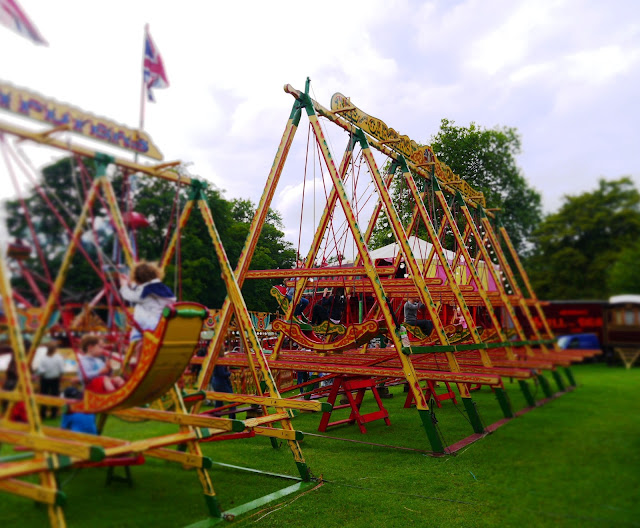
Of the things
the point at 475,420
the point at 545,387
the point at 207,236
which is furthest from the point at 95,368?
the point at 545,387

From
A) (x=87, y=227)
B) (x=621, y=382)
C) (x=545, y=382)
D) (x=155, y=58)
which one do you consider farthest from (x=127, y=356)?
(x=545, y=382)

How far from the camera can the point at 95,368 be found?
4.16 metres

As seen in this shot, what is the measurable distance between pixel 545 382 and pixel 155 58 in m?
9.23

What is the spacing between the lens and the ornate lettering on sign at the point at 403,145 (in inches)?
332

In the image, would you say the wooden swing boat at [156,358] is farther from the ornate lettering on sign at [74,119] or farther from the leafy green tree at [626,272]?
the leafy green tree at [626,272]

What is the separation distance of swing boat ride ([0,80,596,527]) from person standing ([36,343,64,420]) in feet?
0.23

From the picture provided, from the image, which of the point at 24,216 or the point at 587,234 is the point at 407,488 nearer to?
the point at 587,234

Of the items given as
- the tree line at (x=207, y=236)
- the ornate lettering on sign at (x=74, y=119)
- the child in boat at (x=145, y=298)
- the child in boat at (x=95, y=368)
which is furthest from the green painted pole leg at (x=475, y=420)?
the ornate lettering on sign at (x=74, y=119)

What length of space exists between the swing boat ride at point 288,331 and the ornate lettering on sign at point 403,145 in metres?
0.03

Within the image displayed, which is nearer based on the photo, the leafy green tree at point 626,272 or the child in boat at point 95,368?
the leafy green tree at point 626,272

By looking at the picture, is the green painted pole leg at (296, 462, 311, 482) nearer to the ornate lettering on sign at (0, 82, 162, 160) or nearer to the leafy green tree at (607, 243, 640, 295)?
the ornate lettering on sign at (0, 82, 162, 160)

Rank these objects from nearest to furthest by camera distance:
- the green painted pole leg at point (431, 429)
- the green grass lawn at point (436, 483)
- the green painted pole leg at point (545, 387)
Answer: the green grass lawn at point (436, 483) < the green painted pole leg at point (431, 429) < the green painted pole leg at point (545, 387)

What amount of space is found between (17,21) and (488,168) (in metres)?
7.29

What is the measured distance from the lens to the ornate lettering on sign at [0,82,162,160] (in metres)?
3.96
